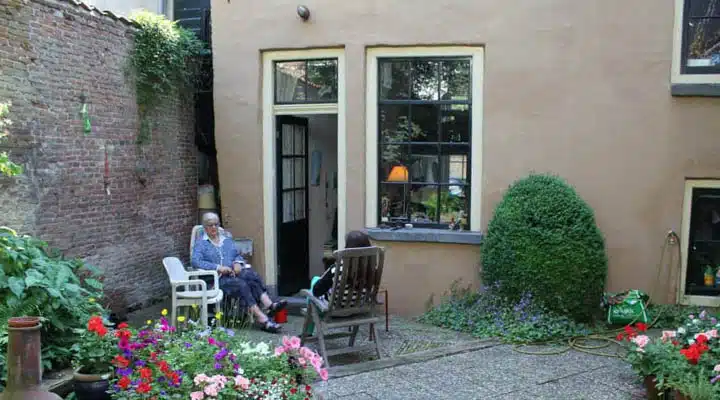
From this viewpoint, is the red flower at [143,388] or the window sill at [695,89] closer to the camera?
the red flower at [143,388]

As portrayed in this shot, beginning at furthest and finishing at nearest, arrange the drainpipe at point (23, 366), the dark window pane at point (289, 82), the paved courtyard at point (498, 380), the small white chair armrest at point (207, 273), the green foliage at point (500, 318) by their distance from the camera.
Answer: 1. the dark window pane at point (289, 82)
2. the small white chair armrest at point (207, 273)
3. the green foliage at point (500, 318)
4. the paved courtyard at point (498, 380)
5. the drainpipe at point (23, 366)

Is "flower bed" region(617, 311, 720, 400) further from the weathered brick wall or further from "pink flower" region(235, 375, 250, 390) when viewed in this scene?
the weathered brick wall

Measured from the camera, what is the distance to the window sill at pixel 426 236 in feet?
21.5

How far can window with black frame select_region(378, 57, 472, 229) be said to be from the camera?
21.9 feet

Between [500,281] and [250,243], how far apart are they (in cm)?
298

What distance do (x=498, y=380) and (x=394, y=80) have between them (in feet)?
11.8

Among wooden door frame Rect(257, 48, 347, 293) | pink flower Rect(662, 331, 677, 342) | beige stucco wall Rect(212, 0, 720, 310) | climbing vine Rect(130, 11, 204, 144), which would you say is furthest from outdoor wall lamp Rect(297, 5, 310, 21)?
pink flower Rect(662, 331, 677, 342)

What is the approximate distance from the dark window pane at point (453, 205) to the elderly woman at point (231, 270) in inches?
80.1

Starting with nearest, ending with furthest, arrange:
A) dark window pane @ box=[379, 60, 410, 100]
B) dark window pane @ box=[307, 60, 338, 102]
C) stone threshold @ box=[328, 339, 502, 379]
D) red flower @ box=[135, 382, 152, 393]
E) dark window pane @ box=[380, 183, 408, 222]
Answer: red flower @ box=[135, 382, 152, 393] → stone threshold @ box=[328, 339, 502, 379] → dark window pane @ box=[379, 60, 410, 100] → dark window pane @ box=[380, 183, 408, 222] → dark window pane @ box=[307, 60, 338, 102]

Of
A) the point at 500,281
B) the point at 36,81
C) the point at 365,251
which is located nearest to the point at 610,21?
the point at 500,281

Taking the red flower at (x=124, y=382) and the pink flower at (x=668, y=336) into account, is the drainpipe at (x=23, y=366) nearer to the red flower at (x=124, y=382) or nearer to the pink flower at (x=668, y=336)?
the red flower at (x=124, y=382)

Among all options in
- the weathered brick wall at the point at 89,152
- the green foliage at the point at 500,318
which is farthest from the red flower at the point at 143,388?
the green foliage at the point at 500,318

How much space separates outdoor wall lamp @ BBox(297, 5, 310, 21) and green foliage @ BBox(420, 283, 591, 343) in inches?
142

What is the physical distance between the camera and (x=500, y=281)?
603 centimetres
